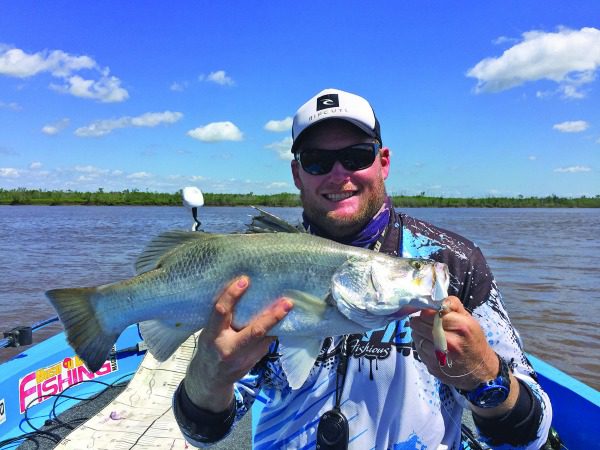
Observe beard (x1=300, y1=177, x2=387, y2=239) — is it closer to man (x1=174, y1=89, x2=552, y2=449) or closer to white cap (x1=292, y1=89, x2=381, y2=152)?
man (x1=174, y1=89, x2=552, y2=449)

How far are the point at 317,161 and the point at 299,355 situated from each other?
1.14 metres

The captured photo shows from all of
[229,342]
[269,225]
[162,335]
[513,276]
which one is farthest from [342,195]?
[513,276]

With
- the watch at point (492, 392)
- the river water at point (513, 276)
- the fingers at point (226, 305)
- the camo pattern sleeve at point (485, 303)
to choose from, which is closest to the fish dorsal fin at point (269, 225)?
the river water at point (513, 276)

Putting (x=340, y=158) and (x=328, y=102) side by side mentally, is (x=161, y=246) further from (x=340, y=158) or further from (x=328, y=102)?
(x=328, y=102)

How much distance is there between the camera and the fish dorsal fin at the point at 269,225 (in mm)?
2334

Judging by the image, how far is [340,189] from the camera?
274 centimetres

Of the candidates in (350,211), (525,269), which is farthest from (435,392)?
(525,269)

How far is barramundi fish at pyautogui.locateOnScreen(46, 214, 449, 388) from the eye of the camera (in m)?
2.09

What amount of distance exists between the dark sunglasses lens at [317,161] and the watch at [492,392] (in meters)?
1.34

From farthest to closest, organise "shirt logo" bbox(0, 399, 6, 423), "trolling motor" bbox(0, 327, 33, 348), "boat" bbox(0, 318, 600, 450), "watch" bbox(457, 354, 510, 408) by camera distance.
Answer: "trolling motor" bbox(0, 327, 33, 348) → "shirt logo" bbox(0, 399, 6, 423) → "boat" bbox(0, 318, 600, 450) → "watch" bbox(457, 354, 510, 408)

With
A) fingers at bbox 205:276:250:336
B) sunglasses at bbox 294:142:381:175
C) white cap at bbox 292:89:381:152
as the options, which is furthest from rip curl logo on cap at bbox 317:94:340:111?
fingers at bbox 205:276:250:336

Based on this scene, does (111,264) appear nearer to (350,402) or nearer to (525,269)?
(525,269)

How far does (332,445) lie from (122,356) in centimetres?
460

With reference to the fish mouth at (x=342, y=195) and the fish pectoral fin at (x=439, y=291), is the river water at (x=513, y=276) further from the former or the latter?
the fish pectoral fin at (x=439, y=291)
